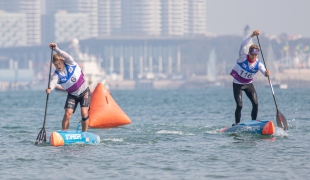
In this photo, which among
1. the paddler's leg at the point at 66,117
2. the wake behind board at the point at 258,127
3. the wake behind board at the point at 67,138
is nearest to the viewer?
the wake behind board at the point at 67,138

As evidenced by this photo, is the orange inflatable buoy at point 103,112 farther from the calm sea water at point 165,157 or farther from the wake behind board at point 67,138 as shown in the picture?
the wake behind board at point 67,138

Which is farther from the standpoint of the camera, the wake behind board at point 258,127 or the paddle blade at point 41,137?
the wake behind board at point 258,127

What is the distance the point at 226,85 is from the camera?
183 meters

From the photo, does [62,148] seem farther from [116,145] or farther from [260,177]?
[260,177]

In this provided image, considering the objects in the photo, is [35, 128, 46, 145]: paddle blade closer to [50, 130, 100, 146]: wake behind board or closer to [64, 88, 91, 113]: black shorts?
[50, 130, 100, 146]: wake behind board

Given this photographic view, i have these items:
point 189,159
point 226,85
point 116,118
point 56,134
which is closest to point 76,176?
point 189,159

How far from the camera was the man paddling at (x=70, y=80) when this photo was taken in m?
18.5

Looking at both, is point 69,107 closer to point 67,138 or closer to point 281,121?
point 67,138

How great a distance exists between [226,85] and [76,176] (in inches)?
6671

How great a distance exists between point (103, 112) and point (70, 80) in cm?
304

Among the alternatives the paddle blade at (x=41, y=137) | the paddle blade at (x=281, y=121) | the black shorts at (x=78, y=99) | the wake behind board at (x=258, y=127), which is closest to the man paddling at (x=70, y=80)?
the black shorts at (x=78, y=99)

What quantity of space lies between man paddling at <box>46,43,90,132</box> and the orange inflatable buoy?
7.45ft

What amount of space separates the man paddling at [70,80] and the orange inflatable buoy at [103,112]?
227cm

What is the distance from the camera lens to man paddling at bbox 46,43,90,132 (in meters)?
18.5
